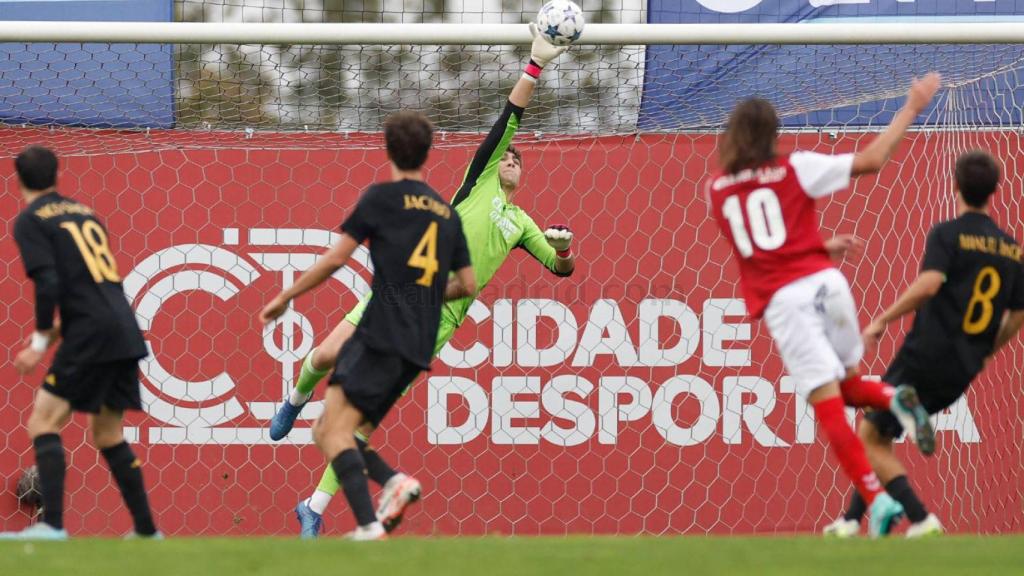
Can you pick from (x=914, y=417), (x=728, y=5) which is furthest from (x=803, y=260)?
(x=728, y=5)

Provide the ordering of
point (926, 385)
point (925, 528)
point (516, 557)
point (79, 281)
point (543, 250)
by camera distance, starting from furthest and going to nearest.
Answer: point (543, 250)
point (926, 385)
point (79, 281)
point (925, 528)
point (516, 557)

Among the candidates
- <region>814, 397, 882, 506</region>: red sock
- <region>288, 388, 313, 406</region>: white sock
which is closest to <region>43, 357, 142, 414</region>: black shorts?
<region>288, 388, 313, 406</region>: white sock

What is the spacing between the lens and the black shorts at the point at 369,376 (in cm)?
475

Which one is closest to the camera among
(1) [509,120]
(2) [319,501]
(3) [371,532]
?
(3) [371,532]

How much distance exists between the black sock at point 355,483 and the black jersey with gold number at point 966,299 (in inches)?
83.7

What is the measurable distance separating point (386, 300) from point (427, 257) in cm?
22

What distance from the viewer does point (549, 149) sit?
25.1 feet

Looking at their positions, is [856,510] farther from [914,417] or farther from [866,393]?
[914,417]

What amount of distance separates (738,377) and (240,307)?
286 centimetres

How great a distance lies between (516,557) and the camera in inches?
150

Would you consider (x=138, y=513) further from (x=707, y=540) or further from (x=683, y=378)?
(x=683, y=378)

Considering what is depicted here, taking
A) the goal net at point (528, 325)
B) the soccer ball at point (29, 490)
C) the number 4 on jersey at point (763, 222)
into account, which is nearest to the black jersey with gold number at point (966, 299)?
the number 4 on jersey at point (763, 222)

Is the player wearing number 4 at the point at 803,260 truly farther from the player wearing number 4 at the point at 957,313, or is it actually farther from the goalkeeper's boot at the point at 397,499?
the goalkeeper's boot at the point at 397,499

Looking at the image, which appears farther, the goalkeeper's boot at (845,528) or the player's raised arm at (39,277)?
the goalkeeper's boot at (845,528)
